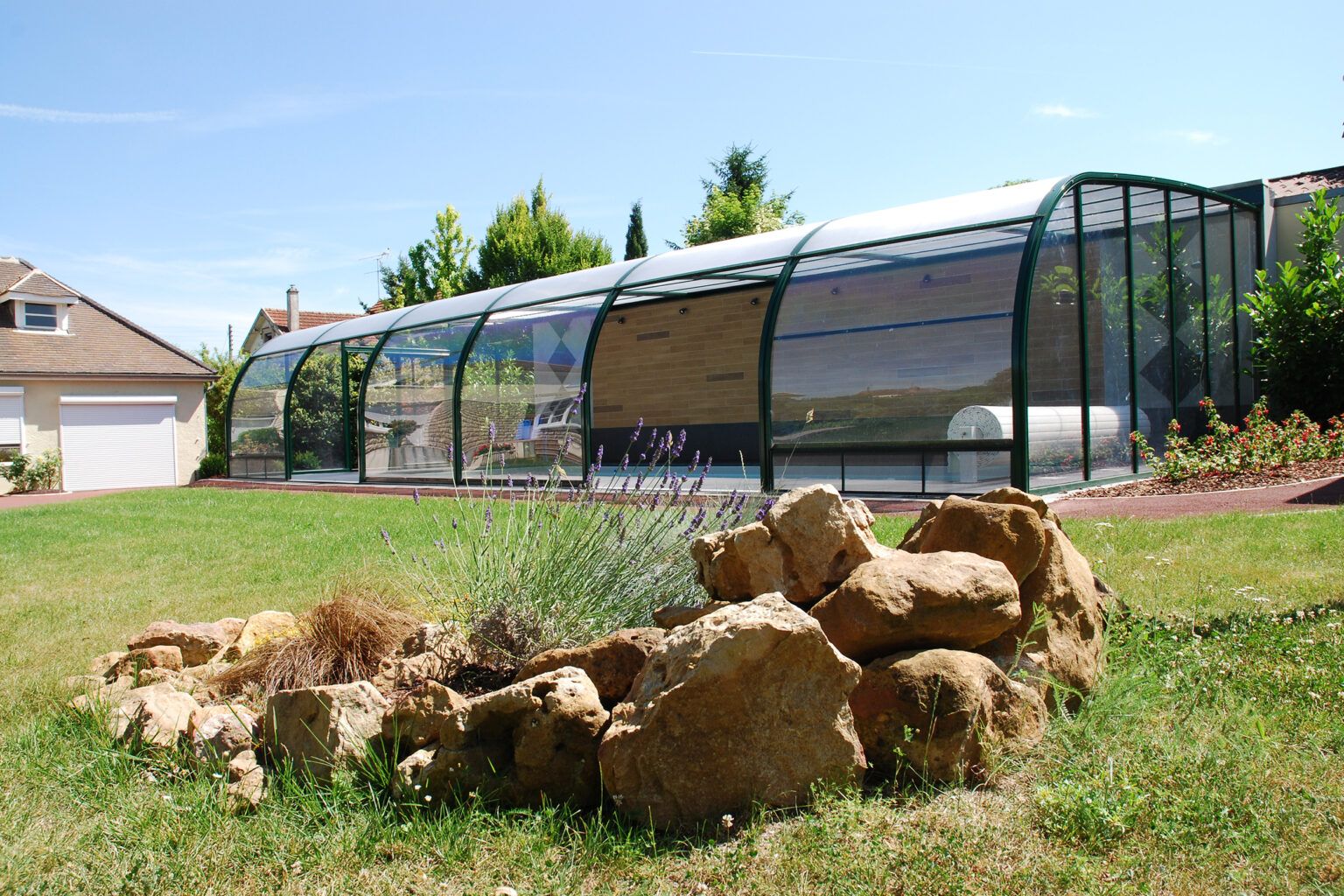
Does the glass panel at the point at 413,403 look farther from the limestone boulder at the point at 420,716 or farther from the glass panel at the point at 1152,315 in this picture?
the limestone boulder at the point at 420,716

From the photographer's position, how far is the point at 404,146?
12.4 meters

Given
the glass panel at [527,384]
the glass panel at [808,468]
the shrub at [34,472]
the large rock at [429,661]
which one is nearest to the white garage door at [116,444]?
the shrub at [34,472]

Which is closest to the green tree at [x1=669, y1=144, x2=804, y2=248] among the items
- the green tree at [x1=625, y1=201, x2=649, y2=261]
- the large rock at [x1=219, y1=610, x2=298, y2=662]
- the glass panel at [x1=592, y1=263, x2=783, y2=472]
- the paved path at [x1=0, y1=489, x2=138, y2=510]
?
the green tree at [x1=625, y1=201, x2=649, y2=261]

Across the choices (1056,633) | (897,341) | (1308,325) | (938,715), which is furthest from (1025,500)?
(1308,325)

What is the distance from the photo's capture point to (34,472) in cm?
2198

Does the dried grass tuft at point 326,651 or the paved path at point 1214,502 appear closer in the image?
the dried grass tuft at point 326,651

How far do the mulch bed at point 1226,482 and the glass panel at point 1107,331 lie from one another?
1.36 ft

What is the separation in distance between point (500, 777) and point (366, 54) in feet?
24.2

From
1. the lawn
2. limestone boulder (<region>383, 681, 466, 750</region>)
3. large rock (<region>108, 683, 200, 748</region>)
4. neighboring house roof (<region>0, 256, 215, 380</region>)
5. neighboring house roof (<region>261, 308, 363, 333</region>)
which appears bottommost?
the lawn

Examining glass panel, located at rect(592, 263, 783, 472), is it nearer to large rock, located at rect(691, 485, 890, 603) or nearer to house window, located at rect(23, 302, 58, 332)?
large rock, located at rect(691, 485, 890, 603)

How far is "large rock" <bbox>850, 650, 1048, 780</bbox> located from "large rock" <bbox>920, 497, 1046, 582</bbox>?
504 millimetres

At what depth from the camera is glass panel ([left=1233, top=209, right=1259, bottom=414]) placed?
11.6 metres

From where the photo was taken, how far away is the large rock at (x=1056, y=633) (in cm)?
291

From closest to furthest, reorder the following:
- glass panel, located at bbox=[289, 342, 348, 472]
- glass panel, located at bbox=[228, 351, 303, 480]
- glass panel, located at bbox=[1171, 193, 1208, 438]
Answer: glass panel, located at bbox=[1171, 193, 1208, 438], glass panel, located at bbox=[289, 342, 348, 472], glass panel, located at bbox=[228, 351, 303, 480]
